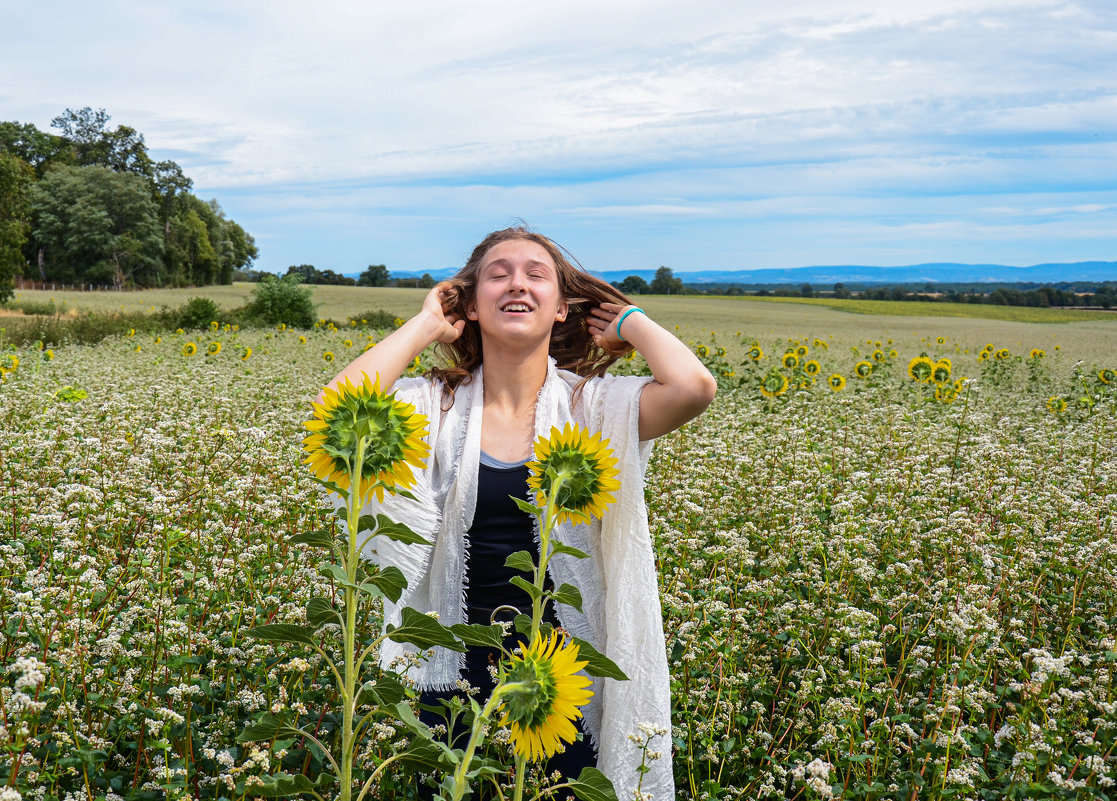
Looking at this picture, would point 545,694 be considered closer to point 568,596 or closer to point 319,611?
point 568,596

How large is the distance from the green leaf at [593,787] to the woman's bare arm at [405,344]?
1.31 metres

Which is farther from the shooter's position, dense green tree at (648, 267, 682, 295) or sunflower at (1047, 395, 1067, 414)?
dense green tree at (648, 267, 682, 295)

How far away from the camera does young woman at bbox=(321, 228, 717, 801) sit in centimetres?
250

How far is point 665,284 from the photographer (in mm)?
59031

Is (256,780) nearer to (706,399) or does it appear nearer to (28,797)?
(28,797)

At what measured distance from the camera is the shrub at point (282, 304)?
21.8 m

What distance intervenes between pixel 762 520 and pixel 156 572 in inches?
119

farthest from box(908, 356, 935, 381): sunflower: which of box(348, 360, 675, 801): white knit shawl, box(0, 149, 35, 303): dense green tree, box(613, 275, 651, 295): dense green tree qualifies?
box(613, 275, 651, 295): dense green tree

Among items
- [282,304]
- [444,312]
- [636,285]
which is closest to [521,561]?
[444,312]

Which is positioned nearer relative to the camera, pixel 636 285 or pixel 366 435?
pixel 366 435

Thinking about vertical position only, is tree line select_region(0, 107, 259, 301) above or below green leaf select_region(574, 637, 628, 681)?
above

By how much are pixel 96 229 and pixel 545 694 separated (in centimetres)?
7019

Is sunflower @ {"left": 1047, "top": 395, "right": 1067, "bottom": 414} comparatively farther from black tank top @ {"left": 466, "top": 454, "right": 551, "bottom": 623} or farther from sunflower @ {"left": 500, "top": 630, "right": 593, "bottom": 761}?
sunflower @ {"left": 500, "top": 630, "right": 593, "bottom": 761}

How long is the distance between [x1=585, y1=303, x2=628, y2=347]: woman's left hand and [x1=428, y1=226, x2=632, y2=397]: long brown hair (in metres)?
0.03
